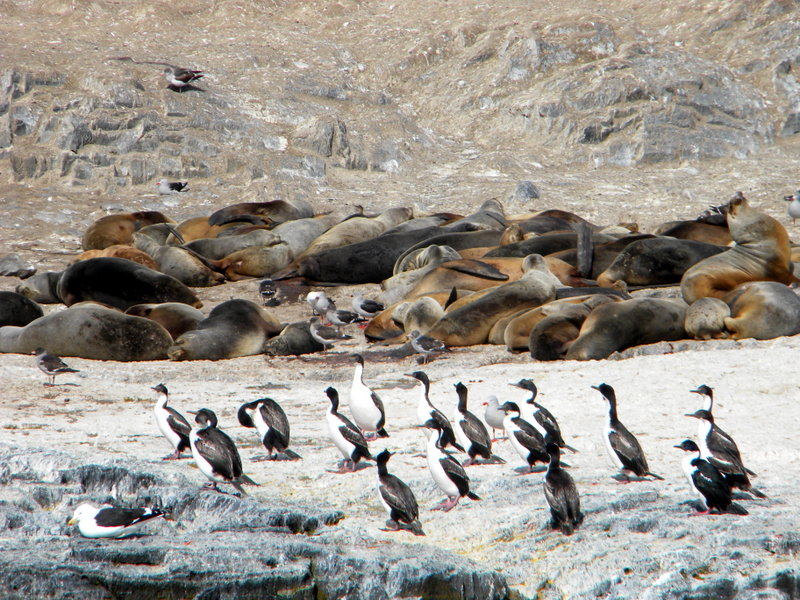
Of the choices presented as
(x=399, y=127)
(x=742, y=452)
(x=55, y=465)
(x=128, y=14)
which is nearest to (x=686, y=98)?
(x=399, y=127)

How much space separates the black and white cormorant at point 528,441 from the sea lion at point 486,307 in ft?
14.5

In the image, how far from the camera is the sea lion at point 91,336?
888 cm

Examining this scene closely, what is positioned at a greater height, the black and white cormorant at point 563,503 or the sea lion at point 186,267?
the black and white cormorant at point 563,503

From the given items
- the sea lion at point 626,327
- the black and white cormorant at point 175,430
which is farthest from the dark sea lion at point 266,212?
the black and white cormorant at point 175,430

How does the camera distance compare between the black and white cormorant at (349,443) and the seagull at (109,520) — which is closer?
the seagull at (109,520)

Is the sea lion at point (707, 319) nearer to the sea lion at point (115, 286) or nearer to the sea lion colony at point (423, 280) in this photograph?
the sea lion colony at point (423, 280)

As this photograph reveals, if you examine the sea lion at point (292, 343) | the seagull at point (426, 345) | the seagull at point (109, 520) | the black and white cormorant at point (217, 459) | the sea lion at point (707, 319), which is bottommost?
the sea lion at point (292, 343)

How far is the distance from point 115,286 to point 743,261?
700 centimetres

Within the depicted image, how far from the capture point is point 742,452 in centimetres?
530

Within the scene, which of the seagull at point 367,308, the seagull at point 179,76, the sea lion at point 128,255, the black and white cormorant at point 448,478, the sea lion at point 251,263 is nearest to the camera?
the black and white cormorant at point 448,478

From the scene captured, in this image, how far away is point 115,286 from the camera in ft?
35.7

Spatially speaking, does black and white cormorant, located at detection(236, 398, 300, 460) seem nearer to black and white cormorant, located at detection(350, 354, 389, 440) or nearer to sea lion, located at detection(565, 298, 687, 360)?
black and white cormorant, located at detection(350, 354, 389, 440)

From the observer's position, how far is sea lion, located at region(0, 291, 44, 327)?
31.9ft

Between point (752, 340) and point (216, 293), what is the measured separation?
22.1 ft
